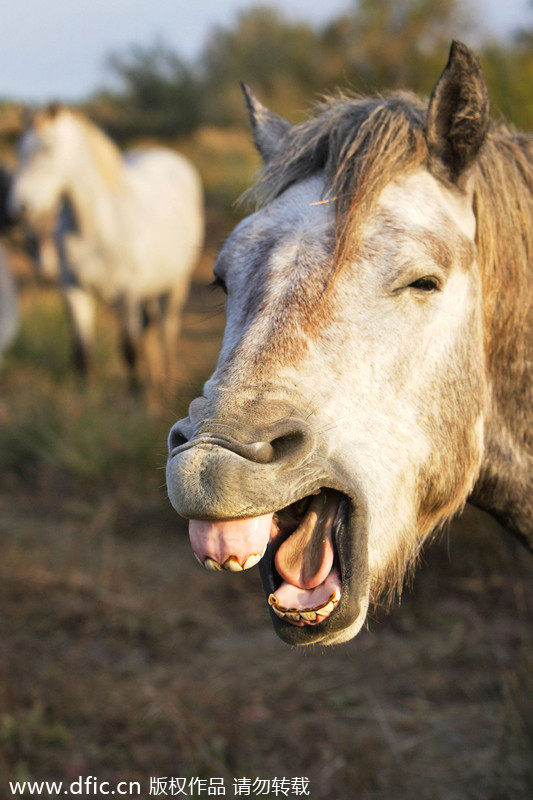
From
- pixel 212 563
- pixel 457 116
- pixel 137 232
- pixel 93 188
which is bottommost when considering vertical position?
pixel 137 232

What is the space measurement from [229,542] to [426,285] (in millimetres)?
794

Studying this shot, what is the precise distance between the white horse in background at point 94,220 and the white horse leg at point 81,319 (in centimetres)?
1

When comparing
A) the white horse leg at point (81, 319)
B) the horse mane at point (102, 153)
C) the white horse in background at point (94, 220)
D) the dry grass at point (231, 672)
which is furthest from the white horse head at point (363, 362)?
the horse mane at point (102, 153)

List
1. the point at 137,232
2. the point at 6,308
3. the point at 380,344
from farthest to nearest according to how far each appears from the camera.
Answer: the point at 137,232, the point at 6,308, the point at 380,344

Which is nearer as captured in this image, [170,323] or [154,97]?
[170,323]

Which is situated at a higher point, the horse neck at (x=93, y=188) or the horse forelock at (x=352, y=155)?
the horse forelock at (x=352, y=155)

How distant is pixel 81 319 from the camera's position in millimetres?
7219

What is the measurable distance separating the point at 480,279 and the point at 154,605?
9.70ft

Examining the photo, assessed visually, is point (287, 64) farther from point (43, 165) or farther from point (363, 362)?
point (363, 362)

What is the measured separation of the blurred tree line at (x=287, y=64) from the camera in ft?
48.5

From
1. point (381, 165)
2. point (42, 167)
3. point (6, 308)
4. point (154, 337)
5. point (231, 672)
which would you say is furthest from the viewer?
point (154, 337)

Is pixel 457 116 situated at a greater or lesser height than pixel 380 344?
greater

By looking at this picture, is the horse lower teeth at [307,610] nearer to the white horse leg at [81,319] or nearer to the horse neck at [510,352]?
the horse neck at [510,352]

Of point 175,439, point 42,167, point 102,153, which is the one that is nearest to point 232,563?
point 175,439
